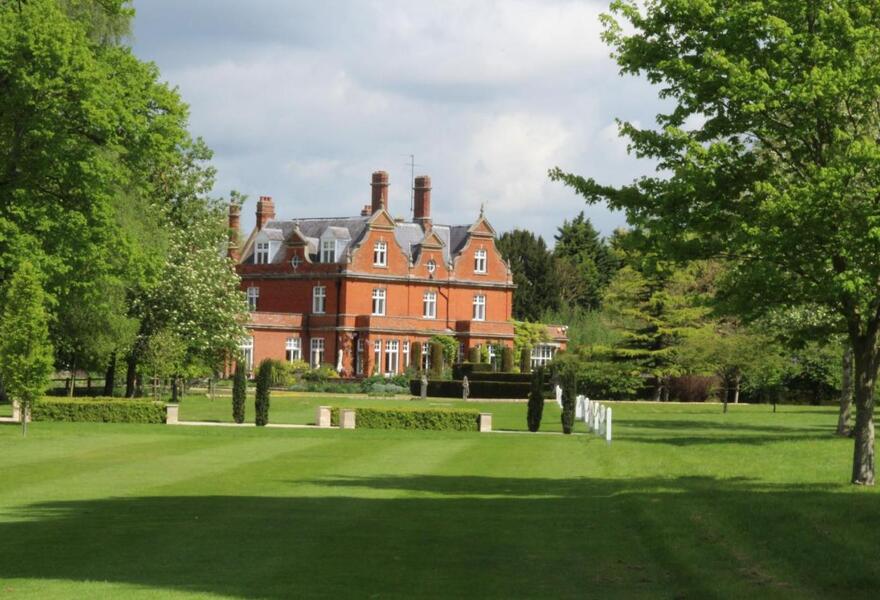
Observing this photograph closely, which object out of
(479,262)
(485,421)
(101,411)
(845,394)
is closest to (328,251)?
(479,262)

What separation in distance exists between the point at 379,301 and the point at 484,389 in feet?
65.5

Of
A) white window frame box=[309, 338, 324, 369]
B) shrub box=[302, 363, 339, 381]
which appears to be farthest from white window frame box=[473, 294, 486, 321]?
shrub box=[302, 363, 339, 381]

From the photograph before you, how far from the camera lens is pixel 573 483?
24219mm

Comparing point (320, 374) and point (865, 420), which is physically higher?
A: point (320, 374)

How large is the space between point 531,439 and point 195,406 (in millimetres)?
21216

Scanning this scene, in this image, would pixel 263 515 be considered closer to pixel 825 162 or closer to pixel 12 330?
pixel 825 162

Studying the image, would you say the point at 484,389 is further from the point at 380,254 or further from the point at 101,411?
the point at 101,411

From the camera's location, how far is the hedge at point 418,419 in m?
Answer: 43.2

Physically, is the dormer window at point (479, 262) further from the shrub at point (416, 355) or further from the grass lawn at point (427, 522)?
the grass lawn at point (427, 522)

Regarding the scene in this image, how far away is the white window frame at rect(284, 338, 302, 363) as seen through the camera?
293 ft

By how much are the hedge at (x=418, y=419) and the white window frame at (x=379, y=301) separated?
152ft

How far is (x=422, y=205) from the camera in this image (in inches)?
3711

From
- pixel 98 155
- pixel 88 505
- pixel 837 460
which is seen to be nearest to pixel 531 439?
pixel 837 460

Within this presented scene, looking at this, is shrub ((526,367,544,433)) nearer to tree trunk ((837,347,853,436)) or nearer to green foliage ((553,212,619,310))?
tree trunk ((837,347,853,436))
